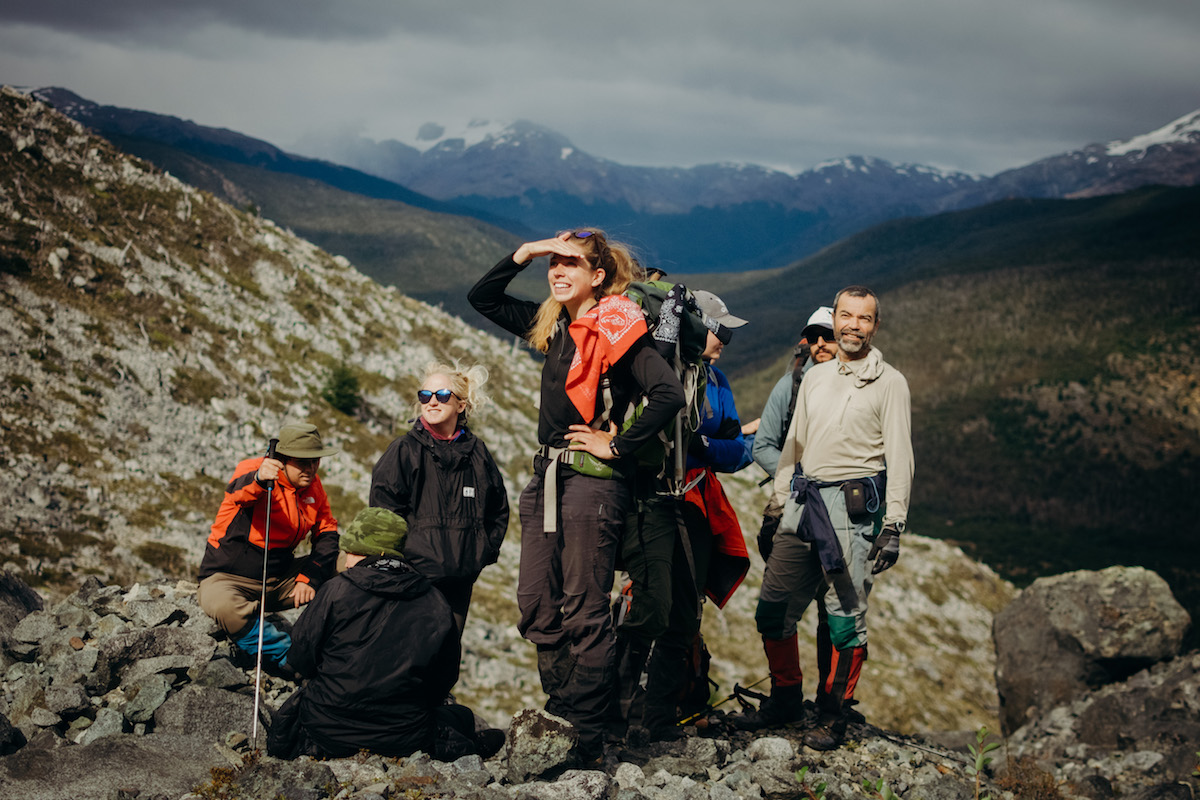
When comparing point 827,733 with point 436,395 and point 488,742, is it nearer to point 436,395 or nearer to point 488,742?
point 488,742

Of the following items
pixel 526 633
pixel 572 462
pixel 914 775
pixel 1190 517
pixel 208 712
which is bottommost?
pixel 1190 517

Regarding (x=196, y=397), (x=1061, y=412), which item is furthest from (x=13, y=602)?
(x=1061, y=412)

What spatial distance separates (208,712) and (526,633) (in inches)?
115

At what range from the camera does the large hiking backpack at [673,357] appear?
568cm

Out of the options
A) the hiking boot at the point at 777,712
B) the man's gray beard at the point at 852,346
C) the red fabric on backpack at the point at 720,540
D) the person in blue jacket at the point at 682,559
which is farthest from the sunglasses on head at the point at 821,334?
the hiking boot at the point at 777,712

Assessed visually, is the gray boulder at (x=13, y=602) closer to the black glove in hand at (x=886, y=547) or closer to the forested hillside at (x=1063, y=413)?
the black glove in hand at (x=886, y=547)

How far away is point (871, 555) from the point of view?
21.1ft

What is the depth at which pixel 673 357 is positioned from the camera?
581 centimetres

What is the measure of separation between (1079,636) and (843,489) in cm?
2513

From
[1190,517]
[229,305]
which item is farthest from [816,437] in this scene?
[1190,517]

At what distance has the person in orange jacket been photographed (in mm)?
7270

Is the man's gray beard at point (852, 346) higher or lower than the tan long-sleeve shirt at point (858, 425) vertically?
higher

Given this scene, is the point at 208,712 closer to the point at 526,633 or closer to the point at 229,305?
the point at 526,633

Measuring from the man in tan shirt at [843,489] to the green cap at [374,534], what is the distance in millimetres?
3213
